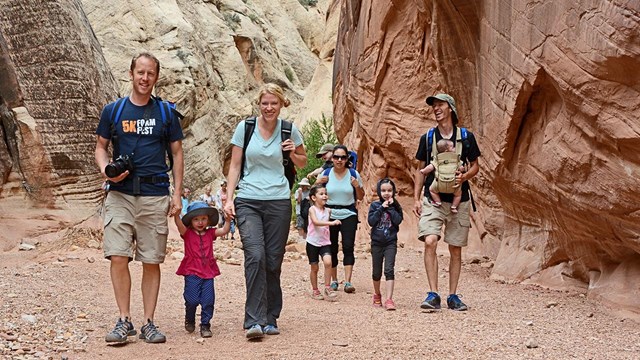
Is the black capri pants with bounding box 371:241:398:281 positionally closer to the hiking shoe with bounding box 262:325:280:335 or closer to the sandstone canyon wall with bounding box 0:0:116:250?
the hiking shoe with bounding box 262:325:280:335

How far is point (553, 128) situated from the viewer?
25.2ft

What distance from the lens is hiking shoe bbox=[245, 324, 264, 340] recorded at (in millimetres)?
5539

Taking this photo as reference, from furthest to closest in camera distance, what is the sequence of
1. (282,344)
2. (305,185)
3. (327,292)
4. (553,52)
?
(305,185), (327,292), (553,52), (282,344)

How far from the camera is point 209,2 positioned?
146ft

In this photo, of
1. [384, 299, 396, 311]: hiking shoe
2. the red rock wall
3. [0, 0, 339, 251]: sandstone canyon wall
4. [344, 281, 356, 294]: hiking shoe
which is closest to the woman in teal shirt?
[384, 299, 396, 311]: hiking shoe

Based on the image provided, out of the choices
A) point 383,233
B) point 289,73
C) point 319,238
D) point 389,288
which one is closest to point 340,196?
point 319,238

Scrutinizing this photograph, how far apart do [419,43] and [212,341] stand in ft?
31.3

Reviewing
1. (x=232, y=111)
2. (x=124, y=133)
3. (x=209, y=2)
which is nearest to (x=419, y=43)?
(x=124, y=133)

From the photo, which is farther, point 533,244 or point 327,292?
point 533,244

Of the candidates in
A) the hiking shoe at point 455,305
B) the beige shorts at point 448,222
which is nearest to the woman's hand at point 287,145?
the beige shorts at point 448,222

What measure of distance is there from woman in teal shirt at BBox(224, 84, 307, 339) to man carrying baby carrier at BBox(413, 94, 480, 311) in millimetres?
1792

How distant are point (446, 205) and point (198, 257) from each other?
2591mm

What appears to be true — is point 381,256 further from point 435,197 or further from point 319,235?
point 319,235

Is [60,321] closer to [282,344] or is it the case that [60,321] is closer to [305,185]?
[282,344]
